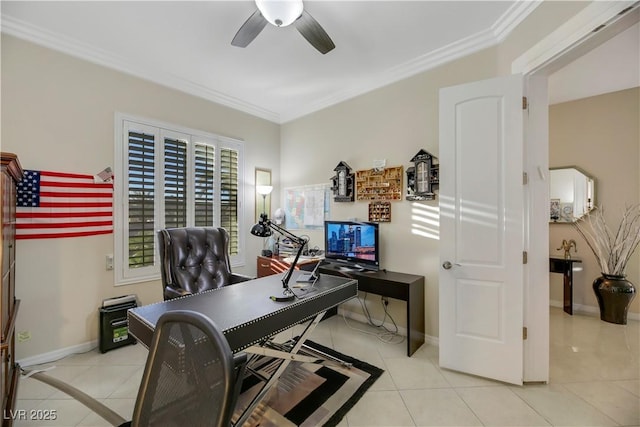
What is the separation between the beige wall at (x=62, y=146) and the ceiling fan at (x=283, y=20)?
5.52 feet

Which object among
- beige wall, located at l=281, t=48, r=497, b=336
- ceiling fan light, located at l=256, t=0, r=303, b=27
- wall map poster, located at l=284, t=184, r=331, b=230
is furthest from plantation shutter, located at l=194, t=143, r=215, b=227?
ceiling fan light, located at l=256, t=0, r=303, b=27

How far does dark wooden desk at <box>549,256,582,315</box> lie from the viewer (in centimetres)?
348

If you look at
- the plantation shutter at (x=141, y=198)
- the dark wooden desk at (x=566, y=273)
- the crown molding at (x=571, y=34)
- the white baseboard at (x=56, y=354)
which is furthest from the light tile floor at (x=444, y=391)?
the crown molding at (x=571, y=34)

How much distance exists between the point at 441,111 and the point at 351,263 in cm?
184

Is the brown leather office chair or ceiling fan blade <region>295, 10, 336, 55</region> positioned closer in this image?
ceiling fan blade <region>295, 10, 336, 55</region>

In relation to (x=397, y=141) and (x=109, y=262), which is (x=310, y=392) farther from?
(x=397, y=141)

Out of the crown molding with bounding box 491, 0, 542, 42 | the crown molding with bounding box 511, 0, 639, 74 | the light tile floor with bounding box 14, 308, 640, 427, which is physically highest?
the crown molding with bounding box 491, 0, 542, 42

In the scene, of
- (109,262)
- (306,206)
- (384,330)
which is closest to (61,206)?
(109,262)

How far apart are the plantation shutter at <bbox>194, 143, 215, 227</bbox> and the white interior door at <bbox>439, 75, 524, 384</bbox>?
280 cm

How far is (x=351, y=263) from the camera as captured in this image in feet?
10.5

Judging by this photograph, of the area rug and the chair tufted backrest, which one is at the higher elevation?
the chair tufted backrest

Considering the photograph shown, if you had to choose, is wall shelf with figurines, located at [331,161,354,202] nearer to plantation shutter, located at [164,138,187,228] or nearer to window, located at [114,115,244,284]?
window, located at [114,115,244,284]

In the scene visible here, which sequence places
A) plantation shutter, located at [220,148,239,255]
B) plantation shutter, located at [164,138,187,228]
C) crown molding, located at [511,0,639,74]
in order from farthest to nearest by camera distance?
1. plantation shutter, located at [220,148,239,255]
2. plantation shutter, located at [164,138,187,228]
3. crown molding, located at [511,0,639,74]

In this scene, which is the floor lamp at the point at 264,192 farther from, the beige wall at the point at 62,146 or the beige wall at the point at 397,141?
the beige wall at the point at 62,146
